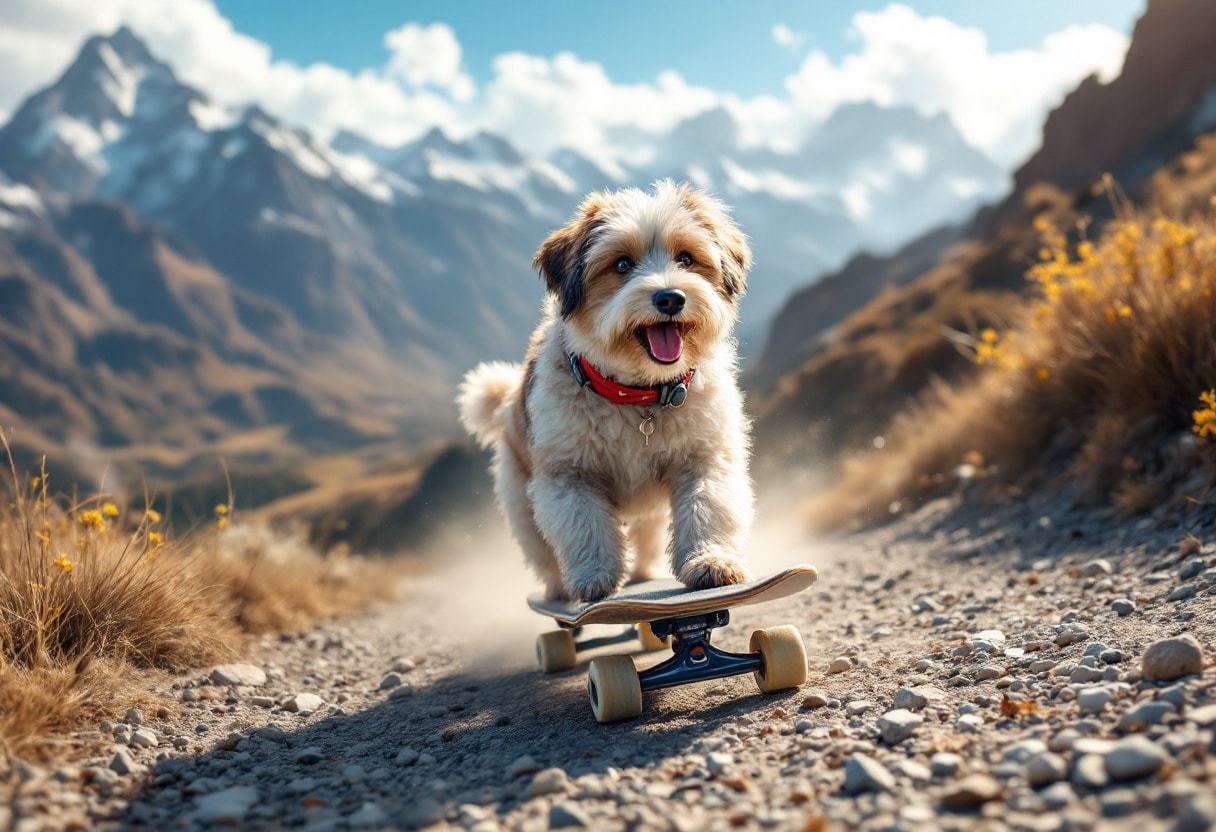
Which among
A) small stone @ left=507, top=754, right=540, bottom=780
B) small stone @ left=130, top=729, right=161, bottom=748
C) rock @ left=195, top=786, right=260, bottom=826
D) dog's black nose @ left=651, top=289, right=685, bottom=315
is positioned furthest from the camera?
dog's black nose @ left=651, top=289, right=685, bottom=315

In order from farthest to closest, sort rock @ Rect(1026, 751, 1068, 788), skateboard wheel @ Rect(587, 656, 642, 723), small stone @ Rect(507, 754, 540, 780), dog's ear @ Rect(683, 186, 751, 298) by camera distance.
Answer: dog's ear @ Rect(683, 186, 751, 298) < skateboard wheel @ Rect(587, 656, 642, 723) < small stone @ Rect(507, 754, 540, 780) < rock @ Rect(1026, 751, 1068, 788)

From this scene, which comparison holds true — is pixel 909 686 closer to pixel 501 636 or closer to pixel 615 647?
pixel 615 647

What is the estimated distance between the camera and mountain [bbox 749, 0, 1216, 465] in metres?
19.3

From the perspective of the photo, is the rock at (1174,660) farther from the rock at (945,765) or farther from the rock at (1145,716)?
the rock at (945,765)

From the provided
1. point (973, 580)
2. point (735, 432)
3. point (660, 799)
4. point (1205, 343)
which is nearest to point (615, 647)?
point (735, 432)

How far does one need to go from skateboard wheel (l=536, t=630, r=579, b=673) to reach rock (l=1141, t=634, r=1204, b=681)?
3233 millimetres

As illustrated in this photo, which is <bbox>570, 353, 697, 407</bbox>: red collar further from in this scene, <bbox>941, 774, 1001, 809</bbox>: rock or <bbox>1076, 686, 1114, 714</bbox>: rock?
<bbox>941, 774, 1001, 809</bbox>: rock

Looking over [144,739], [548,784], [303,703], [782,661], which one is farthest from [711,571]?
[144,739]

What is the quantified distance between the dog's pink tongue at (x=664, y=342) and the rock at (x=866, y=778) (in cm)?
220

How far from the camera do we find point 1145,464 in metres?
6.34

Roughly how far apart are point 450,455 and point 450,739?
3845 cm

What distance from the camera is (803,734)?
11.4 feet

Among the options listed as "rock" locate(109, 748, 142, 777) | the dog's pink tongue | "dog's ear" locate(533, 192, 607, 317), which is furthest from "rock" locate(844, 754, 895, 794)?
"dog's ear" locate(533, 192, 607, 317)

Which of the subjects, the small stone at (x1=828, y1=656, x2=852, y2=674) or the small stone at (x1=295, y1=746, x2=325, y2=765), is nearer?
the small stone at (x1=295, y1=746, x2=325, y2=765)
